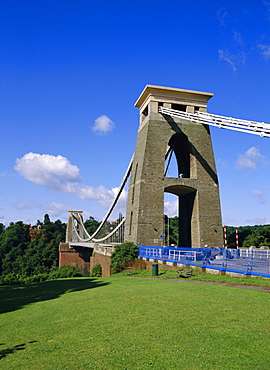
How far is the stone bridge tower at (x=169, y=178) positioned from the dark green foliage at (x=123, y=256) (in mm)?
2038

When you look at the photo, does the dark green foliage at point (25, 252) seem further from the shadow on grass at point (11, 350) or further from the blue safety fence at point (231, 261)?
the shadow on grass at point (11, 350)

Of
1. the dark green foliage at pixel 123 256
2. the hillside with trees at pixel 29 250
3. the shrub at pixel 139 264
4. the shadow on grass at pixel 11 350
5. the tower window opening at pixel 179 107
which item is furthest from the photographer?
the hillside with trees at pixel 29 250

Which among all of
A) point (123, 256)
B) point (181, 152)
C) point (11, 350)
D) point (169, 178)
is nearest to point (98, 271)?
point (123, 256)

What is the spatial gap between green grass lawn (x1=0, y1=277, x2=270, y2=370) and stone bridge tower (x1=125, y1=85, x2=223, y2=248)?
18683 mm

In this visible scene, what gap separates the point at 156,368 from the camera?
4.74 meters

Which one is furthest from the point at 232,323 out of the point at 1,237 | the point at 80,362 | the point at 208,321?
the point at 1,237

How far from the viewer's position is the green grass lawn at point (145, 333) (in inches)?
200

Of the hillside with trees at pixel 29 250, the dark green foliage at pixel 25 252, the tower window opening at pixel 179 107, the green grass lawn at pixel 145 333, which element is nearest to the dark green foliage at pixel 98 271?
the tower window opening at pixel 179 107

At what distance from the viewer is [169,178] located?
29750mm

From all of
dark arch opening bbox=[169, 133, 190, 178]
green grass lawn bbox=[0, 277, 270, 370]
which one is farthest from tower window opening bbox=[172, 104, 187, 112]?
green grass lawn bbox=[0, 277, 270, 370]

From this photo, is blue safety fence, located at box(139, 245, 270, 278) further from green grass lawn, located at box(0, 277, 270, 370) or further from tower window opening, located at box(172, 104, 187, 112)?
tower window opening, located at box(172, 104, 187, 112)

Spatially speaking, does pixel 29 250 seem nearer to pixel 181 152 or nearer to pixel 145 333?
pixel 181 152

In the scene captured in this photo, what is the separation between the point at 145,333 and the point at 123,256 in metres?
19.3

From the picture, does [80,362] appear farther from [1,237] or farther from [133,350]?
[1,237]
